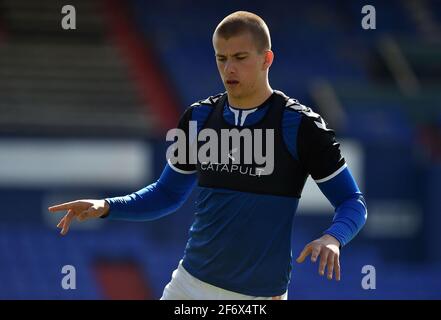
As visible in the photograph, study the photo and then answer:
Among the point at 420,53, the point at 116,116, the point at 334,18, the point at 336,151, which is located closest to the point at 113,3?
the point at 116,116

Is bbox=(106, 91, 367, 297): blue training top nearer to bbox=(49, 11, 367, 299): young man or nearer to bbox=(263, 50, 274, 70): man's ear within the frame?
bbox=(49, 11, 367, 299): young man

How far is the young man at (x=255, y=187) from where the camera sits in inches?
137

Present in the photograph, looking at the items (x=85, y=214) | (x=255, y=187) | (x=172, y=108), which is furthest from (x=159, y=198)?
(x=172, y=108)

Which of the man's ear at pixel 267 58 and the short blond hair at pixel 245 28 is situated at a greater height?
the short blond hair at pixel 245 28

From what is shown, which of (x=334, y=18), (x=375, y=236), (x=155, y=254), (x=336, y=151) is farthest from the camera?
(x=334, y=18)

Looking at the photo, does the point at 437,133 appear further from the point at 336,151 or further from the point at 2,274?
the point at 336,151

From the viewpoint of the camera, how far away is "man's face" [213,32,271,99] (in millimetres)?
3488

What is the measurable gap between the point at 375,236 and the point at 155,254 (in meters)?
3.40

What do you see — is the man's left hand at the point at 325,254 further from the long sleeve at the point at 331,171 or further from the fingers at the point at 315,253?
the long sleeve at the point at 331,171

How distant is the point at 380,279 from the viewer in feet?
32.1

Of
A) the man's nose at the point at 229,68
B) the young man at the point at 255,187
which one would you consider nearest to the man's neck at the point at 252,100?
the young man at the point at 255,187

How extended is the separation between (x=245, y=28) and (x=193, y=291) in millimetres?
1012

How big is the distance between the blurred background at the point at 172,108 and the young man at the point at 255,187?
6359 millimetres

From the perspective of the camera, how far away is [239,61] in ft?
11.5
